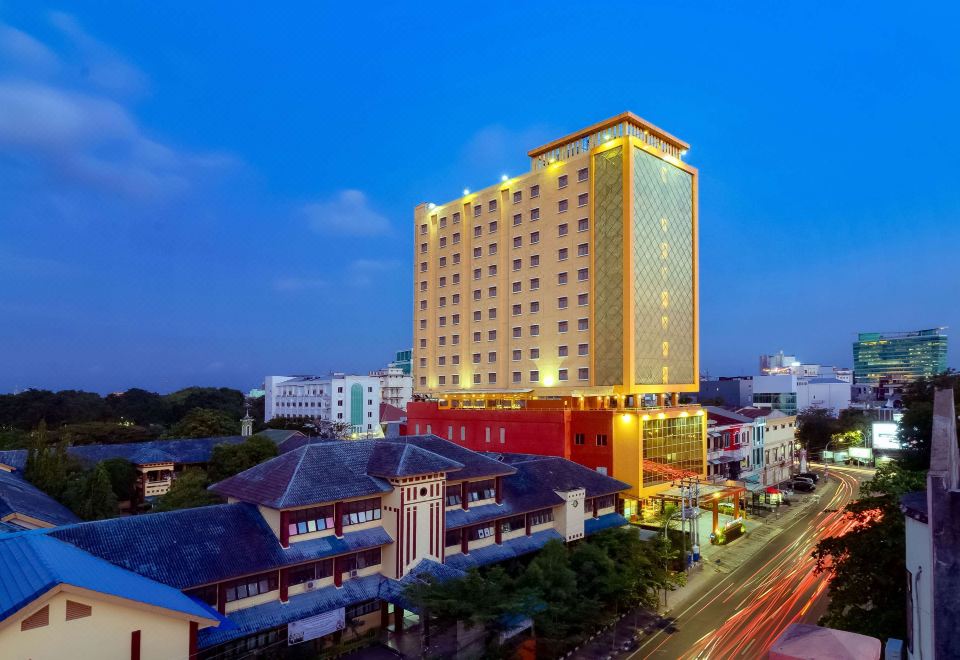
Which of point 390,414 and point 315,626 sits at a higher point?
point 315,626

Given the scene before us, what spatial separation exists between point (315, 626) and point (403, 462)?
340 inches

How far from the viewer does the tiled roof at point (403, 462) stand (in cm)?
3008

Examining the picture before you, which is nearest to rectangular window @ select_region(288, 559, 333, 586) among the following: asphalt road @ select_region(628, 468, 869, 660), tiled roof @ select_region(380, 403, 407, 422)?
asphalt road @ select_region(628, 468, 869, 660)

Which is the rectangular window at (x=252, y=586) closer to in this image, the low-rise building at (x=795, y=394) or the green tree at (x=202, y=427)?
the green tree at (x=202, y=427)

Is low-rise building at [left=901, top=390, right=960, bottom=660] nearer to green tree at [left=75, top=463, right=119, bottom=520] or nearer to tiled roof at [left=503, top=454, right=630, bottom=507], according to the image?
tiled roof at [left=503, top=454, right=630, bottom=507]

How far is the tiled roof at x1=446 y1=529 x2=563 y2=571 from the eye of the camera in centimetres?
3175

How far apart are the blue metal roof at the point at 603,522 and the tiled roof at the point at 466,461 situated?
8348 mm

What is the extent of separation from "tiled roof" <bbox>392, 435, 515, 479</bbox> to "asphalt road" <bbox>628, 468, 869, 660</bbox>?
1212 cm

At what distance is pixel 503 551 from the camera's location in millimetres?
34062

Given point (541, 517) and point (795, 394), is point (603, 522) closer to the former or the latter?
point (541, 517)

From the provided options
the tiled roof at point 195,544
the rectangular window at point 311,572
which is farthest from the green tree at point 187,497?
the rectangular window at point 311,572

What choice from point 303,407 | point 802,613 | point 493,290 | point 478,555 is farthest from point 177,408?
point 802,613

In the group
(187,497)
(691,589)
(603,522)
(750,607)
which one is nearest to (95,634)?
(187,497)

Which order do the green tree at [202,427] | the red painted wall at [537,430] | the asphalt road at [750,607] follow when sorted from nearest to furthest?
1. the asphalt road at [750,607]
2. the red painted wall at [537,430]
3. the green tree at [202,427]
